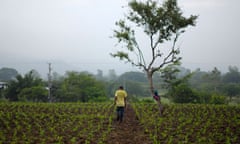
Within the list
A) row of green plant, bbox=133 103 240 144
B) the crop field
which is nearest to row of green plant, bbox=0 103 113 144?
the crop field

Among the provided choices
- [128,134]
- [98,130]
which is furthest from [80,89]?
[128,134]

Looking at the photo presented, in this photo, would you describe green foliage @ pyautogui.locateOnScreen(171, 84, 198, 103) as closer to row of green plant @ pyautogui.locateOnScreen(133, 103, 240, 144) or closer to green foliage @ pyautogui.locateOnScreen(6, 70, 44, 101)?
row of green plant @ pyautogui.locateOnScreen(133, 103, 240, 144)

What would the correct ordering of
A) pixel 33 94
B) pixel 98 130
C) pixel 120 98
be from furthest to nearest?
1. pixel 33 94
2. pixel 120 98
3. pixel 98 130

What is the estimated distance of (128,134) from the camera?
1068 cm

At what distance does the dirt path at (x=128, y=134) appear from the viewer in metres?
9.42

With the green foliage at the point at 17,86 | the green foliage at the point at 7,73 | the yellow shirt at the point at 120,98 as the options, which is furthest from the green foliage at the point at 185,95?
the green foliage at the point at 7,73

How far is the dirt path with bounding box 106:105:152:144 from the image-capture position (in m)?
9.42

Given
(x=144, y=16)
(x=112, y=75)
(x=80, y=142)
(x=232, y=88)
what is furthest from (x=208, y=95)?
(x=112, y=75)

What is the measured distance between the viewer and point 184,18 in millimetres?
15328

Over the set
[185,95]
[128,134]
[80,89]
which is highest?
[80,89]

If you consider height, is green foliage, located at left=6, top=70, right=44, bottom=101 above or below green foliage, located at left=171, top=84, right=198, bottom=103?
above

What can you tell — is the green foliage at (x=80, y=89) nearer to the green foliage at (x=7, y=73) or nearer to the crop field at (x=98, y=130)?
the crop field at (x=98, y=130)

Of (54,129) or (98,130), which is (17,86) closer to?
(54,129)

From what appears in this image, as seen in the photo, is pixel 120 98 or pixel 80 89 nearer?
pixel 120 98
